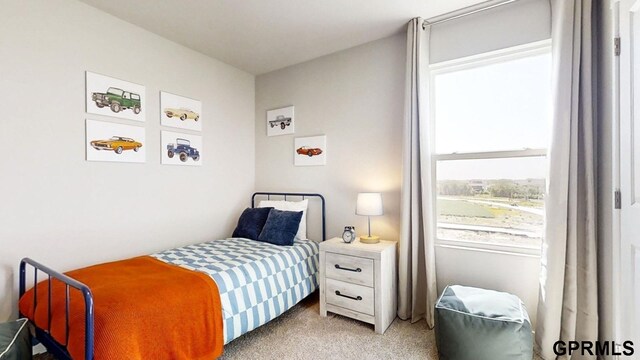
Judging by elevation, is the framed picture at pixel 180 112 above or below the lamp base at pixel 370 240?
above

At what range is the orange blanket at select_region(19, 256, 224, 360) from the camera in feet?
4.66

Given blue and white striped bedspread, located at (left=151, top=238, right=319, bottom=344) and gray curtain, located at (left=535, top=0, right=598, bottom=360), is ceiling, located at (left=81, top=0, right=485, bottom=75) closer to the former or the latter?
gray curtain, located at (left=535, top=0, right=598, bottom=360)

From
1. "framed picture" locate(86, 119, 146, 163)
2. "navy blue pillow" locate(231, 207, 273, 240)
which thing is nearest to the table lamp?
"navy blue pillow" locate(231, 207, 273, 240)

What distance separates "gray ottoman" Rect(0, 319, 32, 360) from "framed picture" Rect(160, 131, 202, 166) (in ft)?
5.11

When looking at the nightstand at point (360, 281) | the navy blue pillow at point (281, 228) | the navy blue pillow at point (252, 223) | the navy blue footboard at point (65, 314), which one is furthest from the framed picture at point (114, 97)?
the nightstand at point (360, 281)

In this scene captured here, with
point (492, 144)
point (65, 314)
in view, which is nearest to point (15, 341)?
point (65, 314)

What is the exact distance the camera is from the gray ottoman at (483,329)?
1.75 meters

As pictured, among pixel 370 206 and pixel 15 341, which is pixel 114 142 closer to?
pixel 15 341

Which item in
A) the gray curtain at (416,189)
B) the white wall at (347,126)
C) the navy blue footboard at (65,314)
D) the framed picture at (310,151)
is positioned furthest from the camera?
the framed picture at (310,151)

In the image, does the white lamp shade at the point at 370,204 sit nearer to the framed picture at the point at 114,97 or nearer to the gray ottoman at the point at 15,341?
the framed picture at the point at 114,97

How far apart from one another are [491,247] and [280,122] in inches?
98.8

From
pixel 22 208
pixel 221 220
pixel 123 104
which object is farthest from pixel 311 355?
pixel 123 104

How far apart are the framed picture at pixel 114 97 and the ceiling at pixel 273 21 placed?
1.85 ft

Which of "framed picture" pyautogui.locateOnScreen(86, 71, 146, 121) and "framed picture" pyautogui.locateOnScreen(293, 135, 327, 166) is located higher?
"framed picture" pyautogui.locateOnScreen(86, 71, 146, 121)
